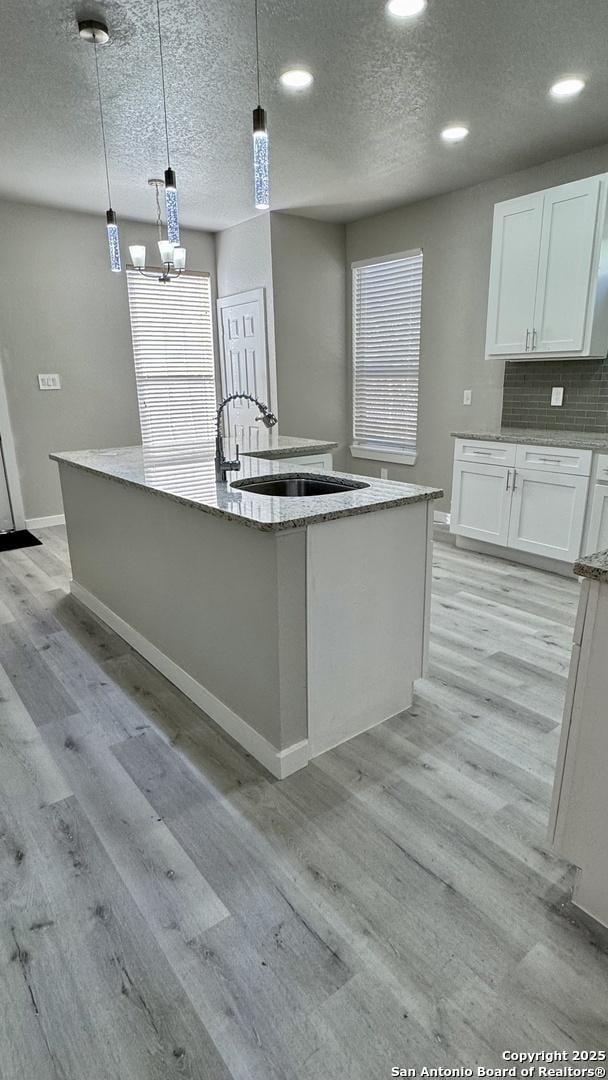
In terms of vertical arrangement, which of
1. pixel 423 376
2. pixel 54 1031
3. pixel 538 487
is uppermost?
pixel 423 376

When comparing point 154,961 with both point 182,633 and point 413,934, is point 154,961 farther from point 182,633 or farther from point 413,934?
point 182,633

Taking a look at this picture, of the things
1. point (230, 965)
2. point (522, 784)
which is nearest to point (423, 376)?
point (522, 784)

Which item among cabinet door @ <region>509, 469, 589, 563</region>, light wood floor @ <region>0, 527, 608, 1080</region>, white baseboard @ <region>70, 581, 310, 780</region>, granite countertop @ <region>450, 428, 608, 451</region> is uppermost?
granite countertop @ <region>450, 428, 608, 451</region>

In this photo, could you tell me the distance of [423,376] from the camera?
5.20 metres

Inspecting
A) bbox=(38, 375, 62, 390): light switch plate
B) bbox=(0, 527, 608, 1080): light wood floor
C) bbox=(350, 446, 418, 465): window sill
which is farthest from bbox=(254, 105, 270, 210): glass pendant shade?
bbox=(38, 375, 62, 390): light switch plate

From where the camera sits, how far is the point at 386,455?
18.7 ft

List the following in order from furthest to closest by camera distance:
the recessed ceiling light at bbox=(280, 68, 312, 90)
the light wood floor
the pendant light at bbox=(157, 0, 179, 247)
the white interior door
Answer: the white interior door, the recessed ceiling light at bbox=(280, 68, 312, 90), the pendant light at bbox=(157, 0, 179, 247), the light wood floor

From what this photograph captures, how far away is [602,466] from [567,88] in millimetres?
1969

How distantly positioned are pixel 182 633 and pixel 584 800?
5.27 ft

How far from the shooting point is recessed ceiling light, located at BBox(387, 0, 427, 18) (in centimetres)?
227

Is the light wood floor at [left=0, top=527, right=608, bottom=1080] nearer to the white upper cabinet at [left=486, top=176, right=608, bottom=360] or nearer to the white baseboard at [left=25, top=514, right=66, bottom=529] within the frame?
the white upper cabinet at [left=486, top=176, right=608, bottom=360]

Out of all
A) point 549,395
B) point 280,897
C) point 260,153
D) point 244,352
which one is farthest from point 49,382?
point 280,897

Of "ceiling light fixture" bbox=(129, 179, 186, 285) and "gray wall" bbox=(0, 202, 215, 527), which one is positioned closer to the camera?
"ceiling light fixture" bbox=(129, 179, 186, 285)

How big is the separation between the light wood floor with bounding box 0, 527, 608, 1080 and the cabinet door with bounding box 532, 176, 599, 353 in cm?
236
